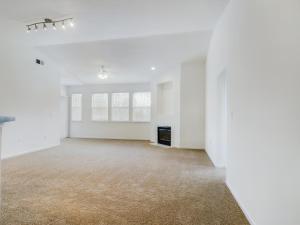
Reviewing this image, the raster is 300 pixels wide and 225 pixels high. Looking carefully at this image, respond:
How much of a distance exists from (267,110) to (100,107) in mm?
9296

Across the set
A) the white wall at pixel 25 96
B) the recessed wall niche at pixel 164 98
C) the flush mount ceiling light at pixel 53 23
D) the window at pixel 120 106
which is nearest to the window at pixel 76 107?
the window at pixel 120 106

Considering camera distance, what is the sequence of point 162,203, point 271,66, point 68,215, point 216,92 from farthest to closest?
point 216,92
point 162,203
point 68,215
point 271,66

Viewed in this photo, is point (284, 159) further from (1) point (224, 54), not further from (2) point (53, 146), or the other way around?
(2) point (53, 146)

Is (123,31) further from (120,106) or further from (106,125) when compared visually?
(106,125)

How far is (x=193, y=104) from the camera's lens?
704 cm

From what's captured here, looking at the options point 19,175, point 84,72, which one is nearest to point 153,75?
point 84,72

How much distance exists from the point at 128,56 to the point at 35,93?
3174mm

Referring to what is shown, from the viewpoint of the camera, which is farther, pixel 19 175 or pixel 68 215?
pixel 19 175

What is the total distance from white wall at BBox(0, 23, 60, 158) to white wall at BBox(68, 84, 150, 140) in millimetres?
2824

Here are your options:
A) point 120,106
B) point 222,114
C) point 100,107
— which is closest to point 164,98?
point 120,106

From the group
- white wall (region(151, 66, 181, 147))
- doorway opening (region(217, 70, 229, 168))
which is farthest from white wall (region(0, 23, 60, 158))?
doorway opening (region(217, 70, 229, 168))

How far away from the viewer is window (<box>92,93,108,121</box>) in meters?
10.4

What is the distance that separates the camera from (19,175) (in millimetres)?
3908

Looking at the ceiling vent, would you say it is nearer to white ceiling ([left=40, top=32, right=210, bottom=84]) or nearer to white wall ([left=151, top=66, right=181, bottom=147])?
white ceiling ([left=40, top=32, right=210, bottom=84])
